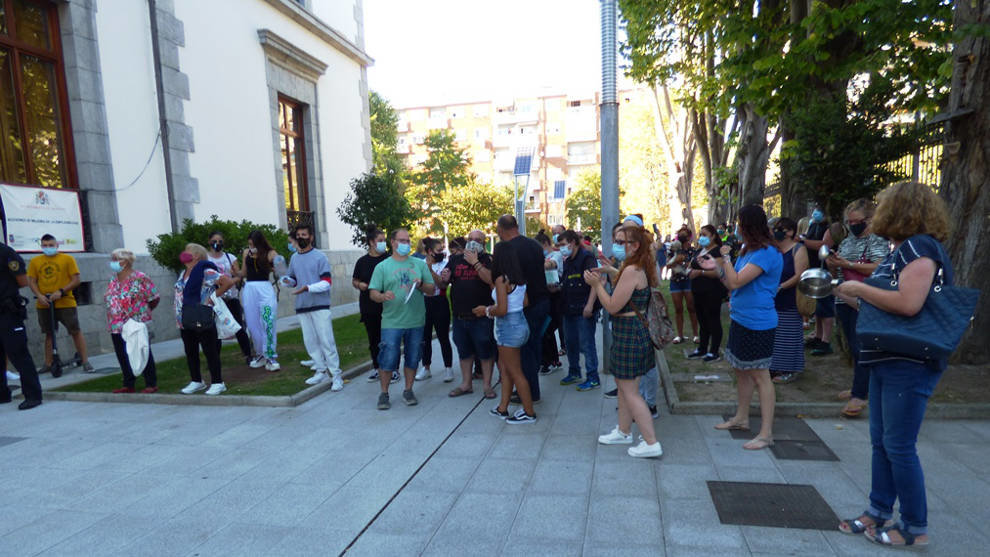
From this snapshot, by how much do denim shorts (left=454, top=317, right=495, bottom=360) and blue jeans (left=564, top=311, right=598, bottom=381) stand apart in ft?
3.45

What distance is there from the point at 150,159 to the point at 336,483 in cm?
967

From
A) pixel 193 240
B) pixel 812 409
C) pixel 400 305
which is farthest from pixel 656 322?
pixel 193 240

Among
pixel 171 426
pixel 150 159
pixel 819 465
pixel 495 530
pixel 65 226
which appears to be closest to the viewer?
pixel 495 530

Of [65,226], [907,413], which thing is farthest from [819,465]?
[65,226]

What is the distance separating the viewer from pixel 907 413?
8.82 feet

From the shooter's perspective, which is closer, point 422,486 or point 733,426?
point 422,486

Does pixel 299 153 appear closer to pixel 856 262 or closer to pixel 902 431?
pixel 856 262

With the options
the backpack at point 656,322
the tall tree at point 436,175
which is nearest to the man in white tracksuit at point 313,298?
the backpack at point 656,322

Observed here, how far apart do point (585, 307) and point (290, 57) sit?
42.5 feet

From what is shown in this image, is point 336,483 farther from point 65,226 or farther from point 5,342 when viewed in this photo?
point 65,226

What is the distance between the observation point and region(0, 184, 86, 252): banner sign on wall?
832 cm

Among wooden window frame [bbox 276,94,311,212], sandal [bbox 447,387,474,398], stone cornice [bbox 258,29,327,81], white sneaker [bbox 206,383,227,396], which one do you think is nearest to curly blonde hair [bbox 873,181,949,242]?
sandal [bbox 447,387,474,398]

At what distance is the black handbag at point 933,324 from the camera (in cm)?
254

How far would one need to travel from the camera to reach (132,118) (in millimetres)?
10273
